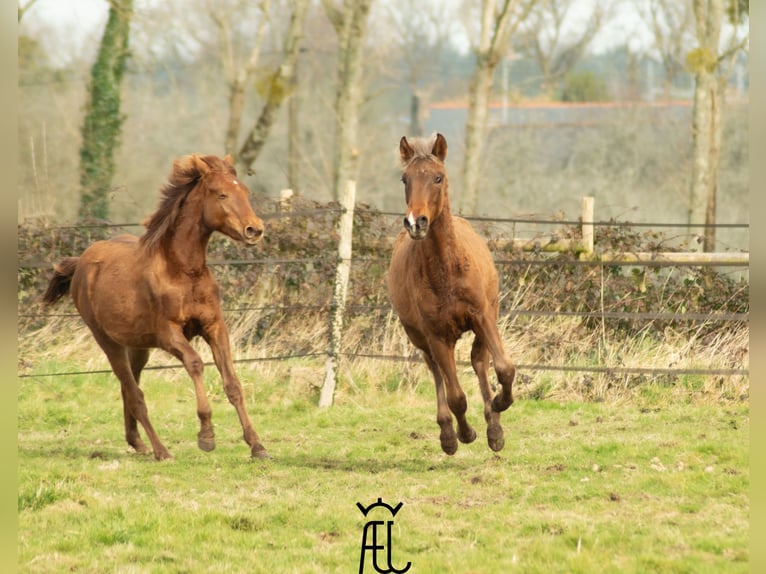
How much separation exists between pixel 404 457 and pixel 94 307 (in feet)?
8.91

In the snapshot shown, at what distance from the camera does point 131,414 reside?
8.52m

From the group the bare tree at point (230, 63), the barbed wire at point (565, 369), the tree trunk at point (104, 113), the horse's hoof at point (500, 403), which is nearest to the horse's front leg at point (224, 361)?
the barbed wire at point (565, 369)

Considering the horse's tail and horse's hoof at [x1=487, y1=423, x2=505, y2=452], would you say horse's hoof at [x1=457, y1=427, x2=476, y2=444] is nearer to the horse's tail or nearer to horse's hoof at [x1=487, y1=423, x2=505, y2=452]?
horse's hoof at [x1=487, y1=423, x2=505, y2=452]

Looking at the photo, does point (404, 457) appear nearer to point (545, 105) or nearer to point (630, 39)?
point (630, 39)

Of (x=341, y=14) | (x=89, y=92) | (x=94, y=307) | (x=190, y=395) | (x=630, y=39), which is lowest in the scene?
(x=190, y=395)

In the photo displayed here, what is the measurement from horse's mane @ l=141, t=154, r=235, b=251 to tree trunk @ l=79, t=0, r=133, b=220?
44.0 ft

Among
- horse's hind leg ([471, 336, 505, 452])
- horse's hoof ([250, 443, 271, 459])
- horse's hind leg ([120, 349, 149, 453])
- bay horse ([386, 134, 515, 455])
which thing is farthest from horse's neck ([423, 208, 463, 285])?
horse's hind leg ([120, 349, 149, 453])

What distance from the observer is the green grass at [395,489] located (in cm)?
519

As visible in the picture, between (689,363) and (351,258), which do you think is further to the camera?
(351,258)

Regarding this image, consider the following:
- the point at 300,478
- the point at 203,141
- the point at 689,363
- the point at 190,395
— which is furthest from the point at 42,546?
the point at 203,141

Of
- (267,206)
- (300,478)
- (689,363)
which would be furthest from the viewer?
(267,206)

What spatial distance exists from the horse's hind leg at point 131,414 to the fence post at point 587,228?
498 centimetres

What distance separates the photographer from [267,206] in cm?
1223

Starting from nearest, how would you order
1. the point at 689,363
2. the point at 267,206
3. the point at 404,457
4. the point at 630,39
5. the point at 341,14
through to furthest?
the point at 404,457 → the point at 689,363 → the point at 267,206 → the point at 341,14 → the point at 630,39
